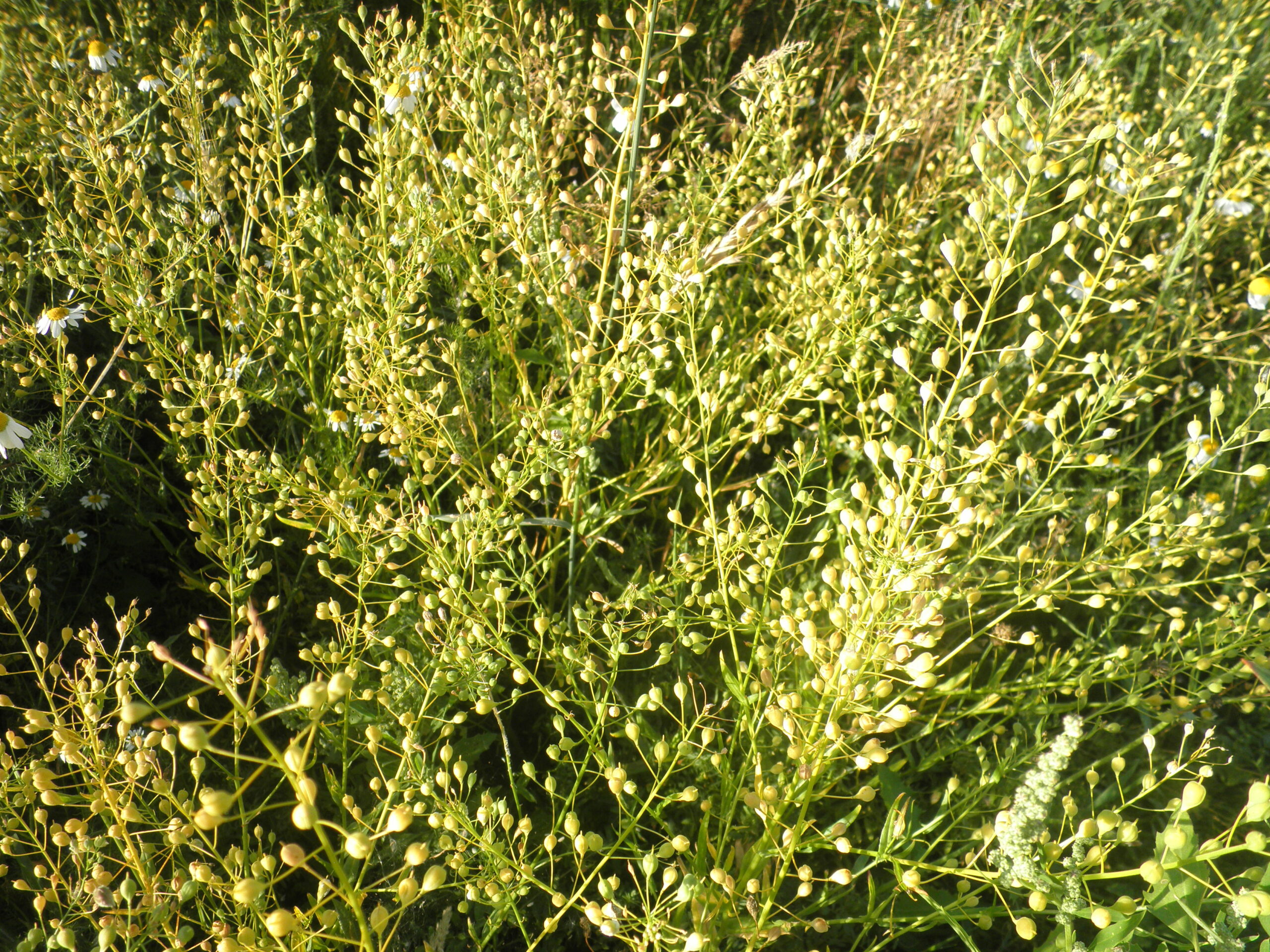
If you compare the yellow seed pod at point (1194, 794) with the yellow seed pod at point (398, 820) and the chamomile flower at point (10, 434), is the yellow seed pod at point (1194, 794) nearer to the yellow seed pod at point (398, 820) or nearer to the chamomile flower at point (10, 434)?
the yellow seed pod at point (398, 820)

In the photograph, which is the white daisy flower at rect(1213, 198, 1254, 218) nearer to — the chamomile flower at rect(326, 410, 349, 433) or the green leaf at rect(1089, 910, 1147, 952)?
the green leaf at rect(1089, 910, 1147, 952)

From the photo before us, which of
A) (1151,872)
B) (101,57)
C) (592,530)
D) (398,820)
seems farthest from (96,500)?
(1151,872)

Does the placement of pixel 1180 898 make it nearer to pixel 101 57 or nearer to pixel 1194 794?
pixel 1194 794

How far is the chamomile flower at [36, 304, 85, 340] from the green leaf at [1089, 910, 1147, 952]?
7.01ft

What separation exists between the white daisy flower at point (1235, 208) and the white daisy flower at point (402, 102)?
2.29 meters

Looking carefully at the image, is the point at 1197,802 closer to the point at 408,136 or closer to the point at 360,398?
the point at 360,398

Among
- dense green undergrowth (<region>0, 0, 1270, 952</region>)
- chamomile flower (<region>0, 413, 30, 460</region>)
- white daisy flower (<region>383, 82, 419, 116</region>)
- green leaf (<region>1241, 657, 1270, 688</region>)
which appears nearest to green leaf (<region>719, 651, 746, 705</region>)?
dense green undergrowth (<region>0, 0, 1270, 952</region>)

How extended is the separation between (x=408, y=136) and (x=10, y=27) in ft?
4.67

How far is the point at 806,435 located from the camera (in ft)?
7.29

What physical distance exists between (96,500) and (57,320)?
0.43 meters

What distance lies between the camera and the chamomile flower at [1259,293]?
7.65 ft

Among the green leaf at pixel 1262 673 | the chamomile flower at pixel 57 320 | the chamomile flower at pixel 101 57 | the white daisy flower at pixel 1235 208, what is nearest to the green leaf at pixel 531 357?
the chamomile flower at pixel 57 320

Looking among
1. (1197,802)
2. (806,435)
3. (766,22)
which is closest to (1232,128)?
(766,22)

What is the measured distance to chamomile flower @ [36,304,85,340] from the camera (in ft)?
5.93
